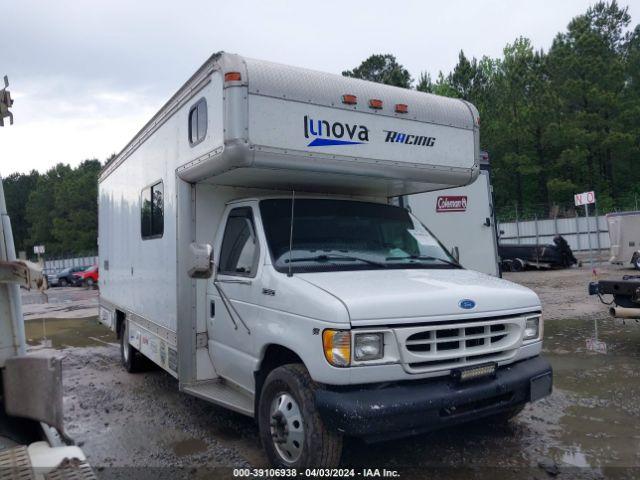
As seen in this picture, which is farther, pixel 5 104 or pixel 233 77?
pixel 233 77

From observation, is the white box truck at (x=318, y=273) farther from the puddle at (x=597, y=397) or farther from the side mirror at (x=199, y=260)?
the puddle at (x=597, y=397)

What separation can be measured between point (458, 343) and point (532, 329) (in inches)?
34.1

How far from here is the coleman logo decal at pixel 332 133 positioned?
4633 millimetres

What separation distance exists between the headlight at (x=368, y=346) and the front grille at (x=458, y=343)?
0.14m

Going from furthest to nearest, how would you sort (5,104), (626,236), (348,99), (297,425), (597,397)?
(626,236)
(597,397)
(348,99)
(297,425)
(5,104)

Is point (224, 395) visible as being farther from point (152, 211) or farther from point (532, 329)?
point (532, 329)

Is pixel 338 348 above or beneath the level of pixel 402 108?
beneath

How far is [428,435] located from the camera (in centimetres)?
488

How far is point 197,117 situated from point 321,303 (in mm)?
2357

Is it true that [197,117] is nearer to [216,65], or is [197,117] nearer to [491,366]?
[216,65]

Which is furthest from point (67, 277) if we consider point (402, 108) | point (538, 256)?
point (402, 108)

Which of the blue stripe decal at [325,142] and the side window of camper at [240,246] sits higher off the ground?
the blue stripe decal at [325,142]

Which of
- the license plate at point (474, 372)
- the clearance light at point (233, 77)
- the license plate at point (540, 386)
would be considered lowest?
the license plate at point (540, 386)

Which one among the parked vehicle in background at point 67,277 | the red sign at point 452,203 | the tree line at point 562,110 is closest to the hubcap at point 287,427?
the red sign at point 452,203
